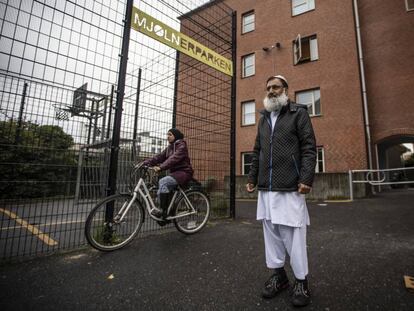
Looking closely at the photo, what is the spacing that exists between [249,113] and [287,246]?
575 inches

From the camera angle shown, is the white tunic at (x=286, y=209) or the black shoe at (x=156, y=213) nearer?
the white tunic at (x=286, y=209)

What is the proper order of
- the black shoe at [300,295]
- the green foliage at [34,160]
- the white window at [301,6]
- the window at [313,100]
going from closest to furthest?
the black shoe at [300,295], the green foliage at [34,160], the window at [313,100], the white window at [301,6]

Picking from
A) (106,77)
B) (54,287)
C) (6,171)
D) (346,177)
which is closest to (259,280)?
(54,287)

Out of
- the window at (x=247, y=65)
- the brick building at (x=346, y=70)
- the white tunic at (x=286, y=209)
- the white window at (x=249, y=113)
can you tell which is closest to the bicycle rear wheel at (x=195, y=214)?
the white tunic at (x=286, y=209)

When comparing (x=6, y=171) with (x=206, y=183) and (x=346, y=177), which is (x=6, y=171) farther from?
(x=346, y=177)

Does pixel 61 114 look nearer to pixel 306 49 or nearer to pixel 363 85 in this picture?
pixel 363 85

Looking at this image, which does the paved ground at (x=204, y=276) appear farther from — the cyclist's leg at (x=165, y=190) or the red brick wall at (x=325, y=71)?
the red brick wall at (x=325, y=71)

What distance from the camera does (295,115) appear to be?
2451mm

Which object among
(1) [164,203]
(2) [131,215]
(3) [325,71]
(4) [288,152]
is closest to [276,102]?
(4) [288,152]

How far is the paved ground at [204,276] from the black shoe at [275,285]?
6cm

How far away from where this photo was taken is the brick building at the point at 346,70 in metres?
12.4

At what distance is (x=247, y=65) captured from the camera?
17.0 m

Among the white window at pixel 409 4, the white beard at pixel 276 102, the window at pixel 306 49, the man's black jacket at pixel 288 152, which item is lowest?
the man's black jacket at pixel 288 152

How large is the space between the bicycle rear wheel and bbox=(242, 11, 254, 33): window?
52.4ft
